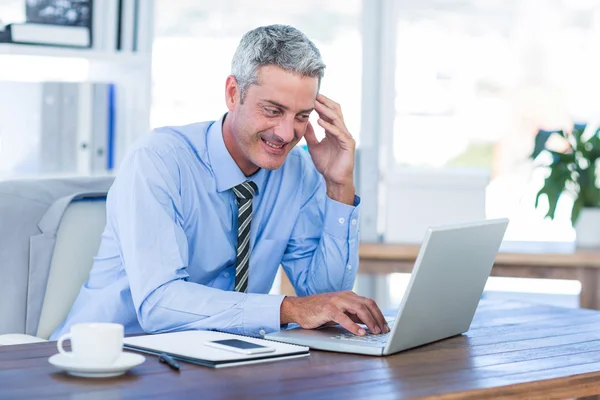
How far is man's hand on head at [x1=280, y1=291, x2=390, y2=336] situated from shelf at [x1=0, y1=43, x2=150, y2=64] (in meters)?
1.81

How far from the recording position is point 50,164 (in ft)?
10.6

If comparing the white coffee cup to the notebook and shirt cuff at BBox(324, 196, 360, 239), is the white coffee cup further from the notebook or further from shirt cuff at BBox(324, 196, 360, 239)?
shirt cuff at BBox(324, 196, 360, 239)

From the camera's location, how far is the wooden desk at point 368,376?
1.25 meters

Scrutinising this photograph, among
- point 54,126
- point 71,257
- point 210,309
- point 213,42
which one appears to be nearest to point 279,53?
point 210,309

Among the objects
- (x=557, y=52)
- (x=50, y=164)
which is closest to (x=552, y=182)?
(x=557, y=52)

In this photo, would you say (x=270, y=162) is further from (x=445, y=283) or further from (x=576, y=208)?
(x=576, y=208)

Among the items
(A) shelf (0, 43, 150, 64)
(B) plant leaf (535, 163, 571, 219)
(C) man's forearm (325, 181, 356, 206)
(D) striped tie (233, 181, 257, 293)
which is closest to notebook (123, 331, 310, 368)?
(D) striped tie (233, 181, 257, 293)

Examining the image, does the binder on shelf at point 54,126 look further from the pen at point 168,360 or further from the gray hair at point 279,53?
the pen at point 168,360

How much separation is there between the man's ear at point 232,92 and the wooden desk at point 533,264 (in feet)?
4.49

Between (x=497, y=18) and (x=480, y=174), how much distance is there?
2.51 ft

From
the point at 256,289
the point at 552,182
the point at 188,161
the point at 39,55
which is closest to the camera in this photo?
the point at 188,161

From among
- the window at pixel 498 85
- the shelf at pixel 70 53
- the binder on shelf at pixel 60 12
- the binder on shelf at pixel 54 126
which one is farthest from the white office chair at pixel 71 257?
the window at pixel 498 85

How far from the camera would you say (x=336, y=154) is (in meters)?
2.19

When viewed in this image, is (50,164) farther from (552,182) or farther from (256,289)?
(552,182)
